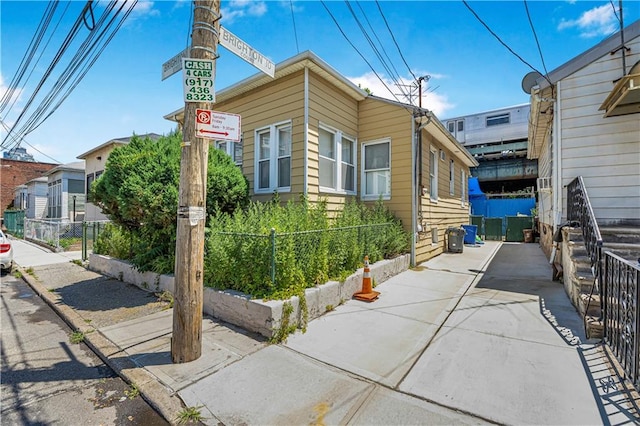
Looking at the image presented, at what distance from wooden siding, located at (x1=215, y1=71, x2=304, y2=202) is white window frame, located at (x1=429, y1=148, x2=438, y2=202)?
4.81 meters

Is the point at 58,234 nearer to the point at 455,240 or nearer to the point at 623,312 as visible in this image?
the point at 455,240

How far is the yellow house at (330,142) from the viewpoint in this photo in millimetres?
6926

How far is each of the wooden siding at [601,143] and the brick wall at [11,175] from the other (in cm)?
4109

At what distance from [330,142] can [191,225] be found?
205 inches

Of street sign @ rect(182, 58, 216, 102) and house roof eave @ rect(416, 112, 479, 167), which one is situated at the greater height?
house roof eave @ rect(416, 112, 479, 167)

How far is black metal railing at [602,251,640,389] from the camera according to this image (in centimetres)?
264

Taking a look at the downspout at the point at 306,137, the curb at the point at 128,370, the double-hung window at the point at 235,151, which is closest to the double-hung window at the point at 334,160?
the downspout at the point at 306,137

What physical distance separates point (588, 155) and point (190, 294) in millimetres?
7725

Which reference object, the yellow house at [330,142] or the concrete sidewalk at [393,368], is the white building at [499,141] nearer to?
the yellow house at [330,142]

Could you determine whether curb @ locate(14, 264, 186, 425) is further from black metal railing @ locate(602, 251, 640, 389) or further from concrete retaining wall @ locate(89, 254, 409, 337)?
black metal railing @ locate(602, 251, 640, 389)

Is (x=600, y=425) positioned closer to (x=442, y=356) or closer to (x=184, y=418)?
(x=442, y=356)

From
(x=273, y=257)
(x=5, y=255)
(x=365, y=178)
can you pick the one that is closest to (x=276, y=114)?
(x=365, y=178)

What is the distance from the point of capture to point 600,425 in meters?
2.25

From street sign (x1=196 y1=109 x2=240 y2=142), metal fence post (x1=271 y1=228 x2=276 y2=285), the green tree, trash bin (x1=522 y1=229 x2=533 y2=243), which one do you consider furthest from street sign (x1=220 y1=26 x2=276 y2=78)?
trash bin (x1=522 y1=229 x2=533 y2=243)
